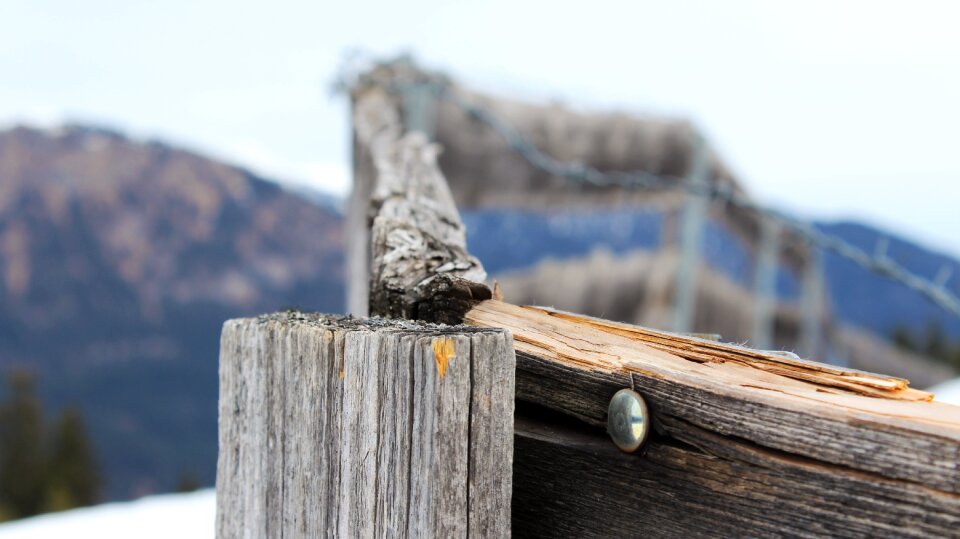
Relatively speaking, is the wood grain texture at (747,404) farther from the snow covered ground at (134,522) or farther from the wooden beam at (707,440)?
the snow covered ground at (134,522)

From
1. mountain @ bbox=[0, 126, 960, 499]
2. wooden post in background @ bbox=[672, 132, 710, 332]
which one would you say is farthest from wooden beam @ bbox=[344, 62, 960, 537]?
mountain @ bbox=[0, 126, 960, 499]

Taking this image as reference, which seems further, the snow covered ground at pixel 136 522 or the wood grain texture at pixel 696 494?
the snow covered ground at pixel 136 522

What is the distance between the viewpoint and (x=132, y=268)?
25.9m

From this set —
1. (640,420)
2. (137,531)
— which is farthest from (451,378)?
(137,531)

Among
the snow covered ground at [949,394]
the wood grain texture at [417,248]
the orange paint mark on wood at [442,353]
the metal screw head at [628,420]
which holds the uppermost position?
the wood grain texture at [417,248]

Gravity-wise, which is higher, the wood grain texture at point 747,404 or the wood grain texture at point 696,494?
the wood grain texture at point 747,404

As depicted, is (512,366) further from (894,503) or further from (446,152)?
(446,152)

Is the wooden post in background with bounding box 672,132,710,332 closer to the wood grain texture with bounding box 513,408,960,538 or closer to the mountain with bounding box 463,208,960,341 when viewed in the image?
the mountain with bounding box 463,208,960,341

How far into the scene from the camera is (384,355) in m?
0.67

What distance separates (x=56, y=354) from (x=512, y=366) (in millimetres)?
28729

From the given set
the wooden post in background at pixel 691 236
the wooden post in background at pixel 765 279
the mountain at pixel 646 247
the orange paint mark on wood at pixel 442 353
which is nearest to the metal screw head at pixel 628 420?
the orange paint mark on wood at pixel 442 353

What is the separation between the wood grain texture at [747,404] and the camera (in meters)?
0.56

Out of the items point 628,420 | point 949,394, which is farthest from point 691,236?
point 628,420

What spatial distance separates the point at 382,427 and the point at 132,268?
2767 cm
